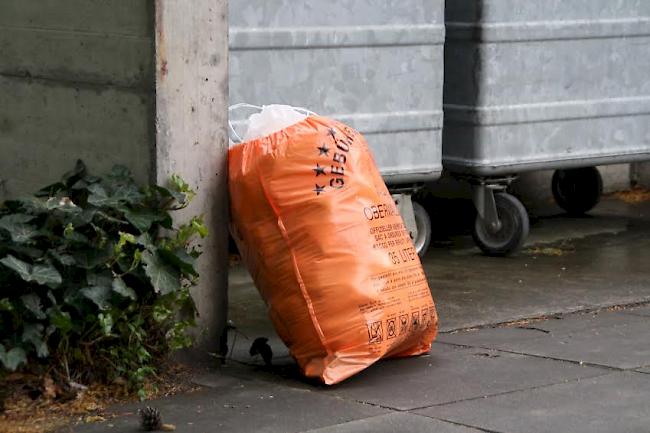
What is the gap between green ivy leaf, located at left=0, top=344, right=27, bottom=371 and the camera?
4.56m

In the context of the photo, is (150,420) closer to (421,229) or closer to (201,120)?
(201,120)

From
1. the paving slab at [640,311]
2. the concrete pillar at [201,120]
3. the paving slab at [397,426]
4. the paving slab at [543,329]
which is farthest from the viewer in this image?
the paving slab at [640,311]

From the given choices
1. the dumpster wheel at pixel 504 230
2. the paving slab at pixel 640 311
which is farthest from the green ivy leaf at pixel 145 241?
the dumpster wheel at pixel 504 230

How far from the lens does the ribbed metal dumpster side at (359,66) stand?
674 centimetres

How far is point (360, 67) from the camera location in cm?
713

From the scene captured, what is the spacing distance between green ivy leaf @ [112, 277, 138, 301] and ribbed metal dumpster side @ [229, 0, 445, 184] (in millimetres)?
2051

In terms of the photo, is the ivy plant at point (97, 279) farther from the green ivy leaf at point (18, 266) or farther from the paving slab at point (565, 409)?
the paving slab at point (565, 409)

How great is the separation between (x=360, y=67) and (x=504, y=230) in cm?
152

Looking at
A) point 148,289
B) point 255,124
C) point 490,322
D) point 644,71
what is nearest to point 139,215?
point 148,289

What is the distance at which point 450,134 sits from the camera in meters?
7.86

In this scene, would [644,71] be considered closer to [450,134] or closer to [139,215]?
[450,134]

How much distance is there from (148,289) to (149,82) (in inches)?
31.0

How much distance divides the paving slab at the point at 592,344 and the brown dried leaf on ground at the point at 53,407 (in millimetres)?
1627

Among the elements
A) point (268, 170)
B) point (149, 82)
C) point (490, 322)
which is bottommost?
point (490, 322)
